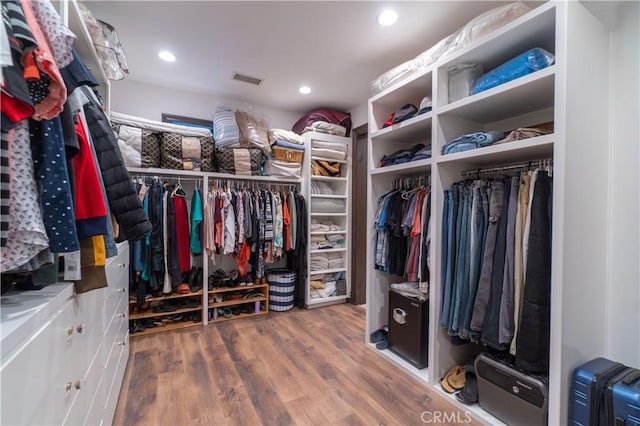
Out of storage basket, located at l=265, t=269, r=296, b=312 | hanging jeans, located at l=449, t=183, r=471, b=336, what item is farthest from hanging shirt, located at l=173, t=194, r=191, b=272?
hanging jeans, located at l=449, t=183, r=471, b=336

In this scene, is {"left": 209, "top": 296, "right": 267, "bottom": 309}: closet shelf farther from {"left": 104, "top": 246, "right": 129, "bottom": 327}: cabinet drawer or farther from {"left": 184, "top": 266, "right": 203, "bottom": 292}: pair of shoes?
{"left": 104, "top": 246, "right": 129, "bottom": 327}: cabinet drawer

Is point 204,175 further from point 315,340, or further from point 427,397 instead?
point 427,397

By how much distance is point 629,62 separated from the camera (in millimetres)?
1413

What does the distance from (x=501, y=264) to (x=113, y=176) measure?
1.87 metres

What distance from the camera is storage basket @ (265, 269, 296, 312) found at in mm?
3191

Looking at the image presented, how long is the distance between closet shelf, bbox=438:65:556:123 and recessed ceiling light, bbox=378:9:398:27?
69cm

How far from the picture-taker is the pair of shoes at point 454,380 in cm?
177

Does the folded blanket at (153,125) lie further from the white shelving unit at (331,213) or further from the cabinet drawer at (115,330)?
the cabinet drawer at (115,330)

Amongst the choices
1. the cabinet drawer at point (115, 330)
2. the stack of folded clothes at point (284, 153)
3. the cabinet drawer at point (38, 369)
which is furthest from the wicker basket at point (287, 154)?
the cabinet drawer at point (38, 369)

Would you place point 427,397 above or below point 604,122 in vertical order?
below

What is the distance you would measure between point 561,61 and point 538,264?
930 mm

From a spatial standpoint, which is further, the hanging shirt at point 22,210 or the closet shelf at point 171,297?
the closet shelf at point 171,297

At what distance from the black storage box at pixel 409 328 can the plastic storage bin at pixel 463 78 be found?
1.41 metres

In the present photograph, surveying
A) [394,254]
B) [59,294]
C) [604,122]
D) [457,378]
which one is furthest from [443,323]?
[59,294]
